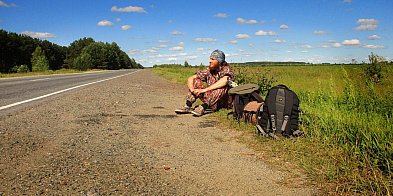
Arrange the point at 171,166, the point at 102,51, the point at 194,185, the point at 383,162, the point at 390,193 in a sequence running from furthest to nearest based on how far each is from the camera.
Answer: the point at 102,51
the point at 171,166
the point at 383,162
the point at 194,185
the point at 390,193

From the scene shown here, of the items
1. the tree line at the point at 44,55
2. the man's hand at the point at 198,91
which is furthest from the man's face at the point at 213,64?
the tree line at the point at 44,55

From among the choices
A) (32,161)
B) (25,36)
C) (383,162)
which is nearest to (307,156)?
(383,162)

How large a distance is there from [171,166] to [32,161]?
133 centimetres

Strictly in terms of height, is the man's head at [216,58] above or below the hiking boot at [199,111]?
above

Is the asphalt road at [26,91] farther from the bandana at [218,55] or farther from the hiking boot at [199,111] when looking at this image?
the bandana at [218,55]

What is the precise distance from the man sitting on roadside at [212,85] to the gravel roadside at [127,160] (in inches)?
38.1

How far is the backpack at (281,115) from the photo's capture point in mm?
3836

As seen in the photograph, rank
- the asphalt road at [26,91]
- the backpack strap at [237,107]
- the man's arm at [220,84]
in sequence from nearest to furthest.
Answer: the backpack strap at [237,107]
the man's arm at [220,84]
the asphalt road at [26,91]

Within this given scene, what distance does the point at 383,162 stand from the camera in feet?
8.86

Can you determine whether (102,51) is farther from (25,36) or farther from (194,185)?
(194,185)

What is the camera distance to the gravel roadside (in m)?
2.37

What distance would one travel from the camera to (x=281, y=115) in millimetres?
3875

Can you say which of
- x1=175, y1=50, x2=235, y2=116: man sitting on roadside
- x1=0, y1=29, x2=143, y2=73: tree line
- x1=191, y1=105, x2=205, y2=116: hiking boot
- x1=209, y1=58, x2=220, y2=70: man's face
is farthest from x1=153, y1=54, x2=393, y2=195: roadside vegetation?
x1=0, y1=29, x2=143, y2=73: tree line

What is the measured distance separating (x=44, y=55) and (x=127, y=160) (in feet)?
253
